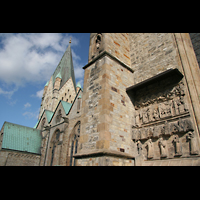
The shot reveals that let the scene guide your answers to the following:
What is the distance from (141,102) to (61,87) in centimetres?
3238

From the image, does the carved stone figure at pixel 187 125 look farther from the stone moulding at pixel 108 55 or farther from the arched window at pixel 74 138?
the arched window at pixel 74 138

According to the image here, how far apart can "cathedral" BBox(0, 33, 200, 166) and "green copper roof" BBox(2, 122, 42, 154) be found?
17918mm

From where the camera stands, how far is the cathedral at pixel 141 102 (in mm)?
5145

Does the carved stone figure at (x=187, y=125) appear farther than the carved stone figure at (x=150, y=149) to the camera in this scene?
→ No

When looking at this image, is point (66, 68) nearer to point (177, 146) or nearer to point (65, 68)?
point (65, 68)

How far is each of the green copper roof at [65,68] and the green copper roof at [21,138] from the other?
16.5m

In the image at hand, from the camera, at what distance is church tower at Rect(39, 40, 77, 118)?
35969 millimetres

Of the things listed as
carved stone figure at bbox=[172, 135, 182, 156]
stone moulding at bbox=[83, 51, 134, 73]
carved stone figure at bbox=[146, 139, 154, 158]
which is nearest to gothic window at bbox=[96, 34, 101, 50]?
stone moulding at bbox=[83, 51, 134, 73]

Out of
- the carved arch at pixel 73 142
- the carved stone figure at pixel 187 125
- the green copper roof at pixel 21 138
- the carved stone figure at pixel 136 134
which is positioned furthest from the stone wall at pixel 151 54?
the green copper roof at pixel 21 138

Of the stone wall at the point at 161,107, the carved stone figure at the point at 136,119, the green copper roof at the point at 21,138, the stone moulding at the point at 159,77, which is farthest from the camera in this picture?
the green copper roof at the point at 21,138

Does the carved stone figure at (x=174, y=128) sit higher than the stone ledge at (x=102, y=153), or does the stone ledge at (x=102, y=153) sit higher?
the carved stone figure at (x=174, y=128)

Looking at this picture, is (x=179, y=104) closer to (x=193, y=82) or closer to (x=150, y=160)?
(x=193, y=82)
